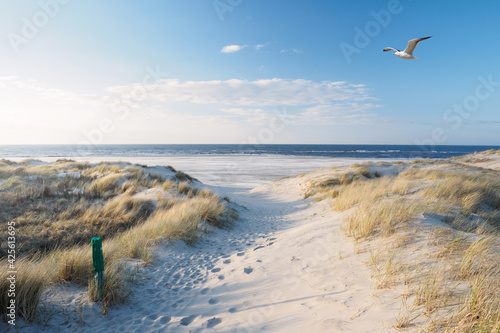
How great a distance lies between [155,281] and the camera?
4242 millimetres

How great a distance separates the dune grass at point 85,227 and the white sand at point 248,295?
0.24 m

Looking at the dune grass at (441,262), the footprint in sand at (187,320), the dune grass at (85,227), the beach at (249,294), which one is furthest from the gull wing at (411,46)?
the footprint in sand at (187,320)

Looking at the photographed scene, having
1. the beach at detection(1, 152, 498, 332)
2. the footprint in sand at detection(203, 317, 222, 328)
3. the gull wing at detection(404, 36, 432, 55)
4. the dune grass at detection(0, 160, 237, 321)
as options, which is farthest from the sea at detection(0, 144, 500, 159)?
the footprint in sand at detection(203, 317, 222, 328)

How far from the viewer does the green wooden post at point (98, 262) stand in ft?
10.1

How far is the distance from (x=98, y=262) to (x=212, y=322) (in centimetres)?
166

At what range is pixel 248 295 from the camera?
3.73 meters

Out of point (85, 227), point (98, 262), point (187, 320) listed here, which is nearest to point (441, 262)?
point (187, 320)

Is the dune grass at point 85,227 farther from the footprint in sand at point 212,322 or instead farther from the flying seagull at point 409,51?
the flying seagull at point 409,51

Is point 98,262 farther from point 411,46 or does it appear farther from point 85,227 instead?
point 411,46

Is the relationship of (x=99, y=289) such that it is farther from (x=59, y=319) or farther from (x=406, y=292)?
(x=406, y=292)

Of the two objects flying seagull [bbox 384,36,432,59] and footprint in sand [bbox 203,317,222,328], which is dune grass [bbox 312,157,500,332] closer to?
footprint in sand [bbox 203,317,222,328]

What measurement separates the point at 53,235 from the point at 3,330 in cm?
425

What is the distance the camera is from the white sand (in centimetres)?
282

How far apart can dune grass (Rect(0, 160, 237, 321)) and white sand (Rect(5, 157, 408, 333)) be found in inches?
9.6
